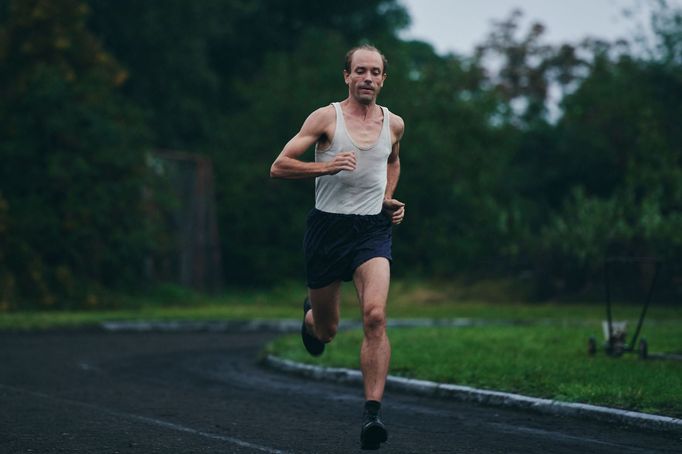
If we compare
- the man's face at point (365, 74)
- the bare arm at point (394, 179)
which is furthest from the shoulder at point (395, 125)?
the man's face at point (365, 74)

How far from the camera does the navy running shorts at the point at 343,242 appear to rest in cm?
776

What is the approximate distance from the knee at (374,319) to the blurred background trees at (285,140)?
55.8 feet

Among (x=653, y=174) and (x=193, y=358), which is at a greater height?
(x=653, y=174)

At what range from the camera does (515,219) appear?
95.9 feet

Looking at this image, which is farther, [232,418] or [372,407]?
[232,418]

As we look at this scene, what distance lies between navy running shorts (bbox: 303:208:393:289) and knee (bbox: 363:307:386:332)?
0.42 meters

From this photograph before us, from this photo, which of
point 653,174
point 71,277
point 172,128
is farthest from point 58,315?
point 172,128

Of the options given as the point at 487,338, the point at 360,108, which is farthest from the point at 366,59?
the point at 487,338

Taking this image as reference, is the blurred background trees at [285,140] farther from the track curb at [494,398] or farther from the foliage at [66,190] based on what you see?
the track curb at [494,398]

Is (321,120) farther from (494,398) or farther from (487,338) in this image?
(487,338)

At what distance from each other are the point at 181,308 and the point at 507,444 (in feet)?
63.5

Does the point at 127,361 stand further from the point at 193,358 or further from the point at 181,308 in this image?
the point at 181,308

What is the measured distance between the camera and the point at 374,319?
7.40m

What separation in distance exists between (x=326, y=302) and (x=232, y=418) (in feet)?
4.60
